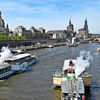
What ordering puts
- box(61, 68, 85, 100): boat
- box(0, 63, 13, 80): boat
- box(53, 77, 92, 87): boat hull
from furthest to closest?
box(0, 63, 13, 80): boat
box(53, 77, 92, 87): boat hull
box(61, 68, 85, 100): boat

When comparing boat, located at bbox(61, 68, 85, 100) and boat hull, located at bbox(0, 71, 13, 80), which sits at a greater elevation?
boat, located at bbox(61, 68, 85, 100)

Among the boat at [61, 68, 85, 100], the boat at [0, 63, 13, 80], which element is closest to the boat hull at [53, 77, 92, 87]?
the boat at [61, 68, 85, 100]

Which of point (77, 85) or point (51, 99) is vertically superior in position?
point (77, 85)

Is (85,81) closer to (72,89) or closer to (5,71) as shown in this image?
(72,89)

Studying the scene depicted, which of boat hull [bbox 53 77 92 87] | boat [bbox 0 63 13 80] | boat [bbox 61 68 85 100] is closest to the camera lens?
boat [bbox 61 68 85 100]

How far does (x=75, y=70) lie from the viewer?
28328mm

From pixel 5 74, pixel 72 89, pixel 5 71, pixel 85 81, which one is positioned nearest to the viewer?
pixel 72 89

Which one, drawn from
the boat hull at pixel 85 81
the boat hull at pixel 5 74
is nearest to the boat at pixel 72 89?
the boat hull at pixel 85 81

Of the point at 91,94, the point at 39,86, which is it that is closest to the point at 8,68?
the point at 39,86

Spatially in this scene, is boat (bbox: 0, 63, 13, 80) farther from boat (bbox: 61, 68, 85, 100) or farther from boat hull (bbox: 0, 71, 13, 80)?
boat (bbox: 61, 68, 85, 100)

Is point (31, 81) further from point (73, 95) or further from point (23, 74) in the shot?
point (73, 95)

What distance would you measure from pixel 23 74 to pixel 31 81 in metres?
6.42

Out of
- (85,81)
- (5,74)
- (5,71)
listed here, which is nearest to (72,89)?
(85,81)

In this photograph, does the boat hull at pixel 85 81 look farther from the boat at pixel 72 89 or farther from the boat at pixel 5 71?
the boat at pixel 5 71
